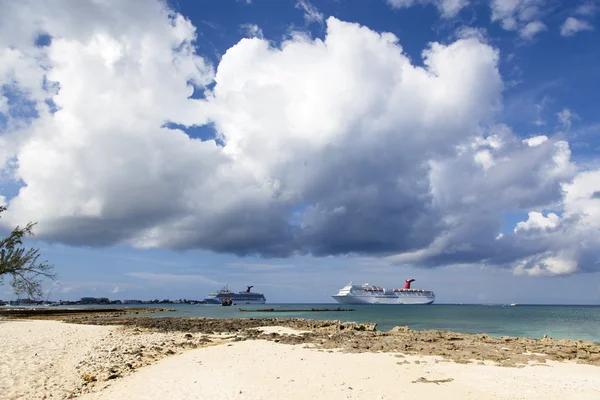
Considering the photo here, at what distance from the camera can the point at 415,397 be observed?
13219 millimetres

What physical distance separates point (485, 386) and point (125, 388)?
13582 mm

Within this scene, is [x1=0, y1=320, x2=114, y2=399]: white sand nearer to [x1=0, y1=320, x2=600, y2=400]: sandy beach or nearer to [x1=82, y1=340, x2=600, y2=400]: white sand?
[x1=0, y1=320, x2=600, y2=400]: sandy beach

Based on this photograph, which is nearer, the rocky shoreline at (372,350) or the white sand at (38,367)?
the white sand at (38,367)

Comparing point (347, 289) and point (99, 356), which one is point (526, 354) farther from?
point (347, 289)

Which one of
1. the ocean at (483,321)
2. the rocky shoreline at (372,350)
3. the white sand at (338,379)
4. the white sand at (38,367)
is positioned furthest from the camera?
the ocean at (483,321)

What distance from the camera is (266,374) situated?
16.2 m

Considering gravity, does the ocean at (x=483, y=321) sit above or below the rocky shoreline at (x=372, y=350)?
below

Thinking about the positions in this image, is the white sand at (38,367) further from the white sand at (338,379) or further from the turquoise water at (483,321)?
the turquoise water at (483,321)

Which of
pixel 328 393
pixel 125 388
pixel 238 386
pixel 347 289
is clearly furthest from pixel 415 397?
pixel 347 289

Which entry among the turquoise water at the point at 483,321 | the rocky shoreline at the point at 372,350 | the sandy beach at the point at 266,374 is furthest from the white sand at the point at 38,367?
the turquoise water at the point at 483,321

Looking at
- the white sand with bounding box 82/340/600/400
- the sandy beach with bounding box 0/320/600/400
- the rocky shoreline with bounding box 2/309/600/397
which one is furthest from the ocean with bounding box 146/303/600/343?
the white sand with bounding box 82/340/600/400

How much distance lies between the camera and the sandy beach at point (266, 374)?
13.5m

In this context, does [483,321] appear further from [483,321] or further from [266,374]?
[266,374]

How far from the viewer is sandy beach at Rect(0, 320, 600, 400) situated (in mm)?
13539
